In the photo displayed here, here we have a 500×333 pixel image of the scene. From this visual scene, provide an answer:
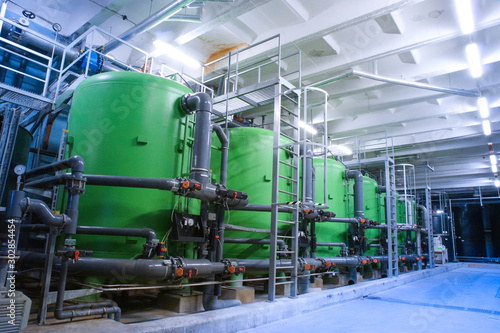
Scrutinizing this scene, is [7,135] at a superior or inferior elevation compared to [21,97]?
inferior

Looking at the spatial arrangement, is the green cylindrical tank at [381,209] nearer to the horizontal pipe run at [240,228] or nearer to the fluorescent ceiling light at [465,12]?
the fluorescent ceiling light at [465,12]

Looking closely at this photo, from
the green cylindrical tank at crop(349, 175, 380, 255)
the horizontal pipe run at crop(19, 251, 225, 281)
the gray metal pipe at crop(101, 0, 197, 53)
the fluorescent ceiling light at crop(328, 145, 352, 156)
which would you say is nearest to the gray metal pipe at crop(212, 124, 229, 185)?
the horizontal pipe run at crop(19, 251, 225, 281)

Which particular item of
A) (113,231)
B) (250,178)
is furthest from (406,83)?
(113,231)

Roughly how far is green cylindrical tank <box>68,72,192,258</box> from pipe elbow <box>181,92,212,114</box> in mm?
172

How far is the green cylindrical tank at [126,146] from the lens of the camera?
473 centimetres

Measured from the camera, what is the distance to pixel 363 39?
28.1ft

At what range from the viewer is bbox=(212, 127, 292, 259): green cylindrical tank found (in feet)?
21.8

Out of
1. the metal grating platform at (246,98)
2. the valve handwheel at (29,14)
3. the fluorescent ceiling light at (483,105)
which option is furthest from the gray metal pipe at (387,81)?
the valve handwheel at (29,14)

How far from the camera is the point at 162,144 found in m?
5.15

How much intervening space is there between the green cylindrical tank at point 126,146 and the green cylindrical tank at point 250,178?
1734 mm

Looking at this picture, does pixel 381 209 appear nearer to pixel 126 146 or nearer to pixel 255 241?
pixel 255 241

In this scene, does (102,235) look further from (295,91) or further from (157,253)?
(295,91)

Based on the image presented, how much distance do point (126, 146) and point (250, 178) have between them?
8.85 ft

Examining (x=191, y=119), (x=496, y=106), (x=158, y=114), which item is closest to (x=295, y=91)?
(x=191, y=119)
